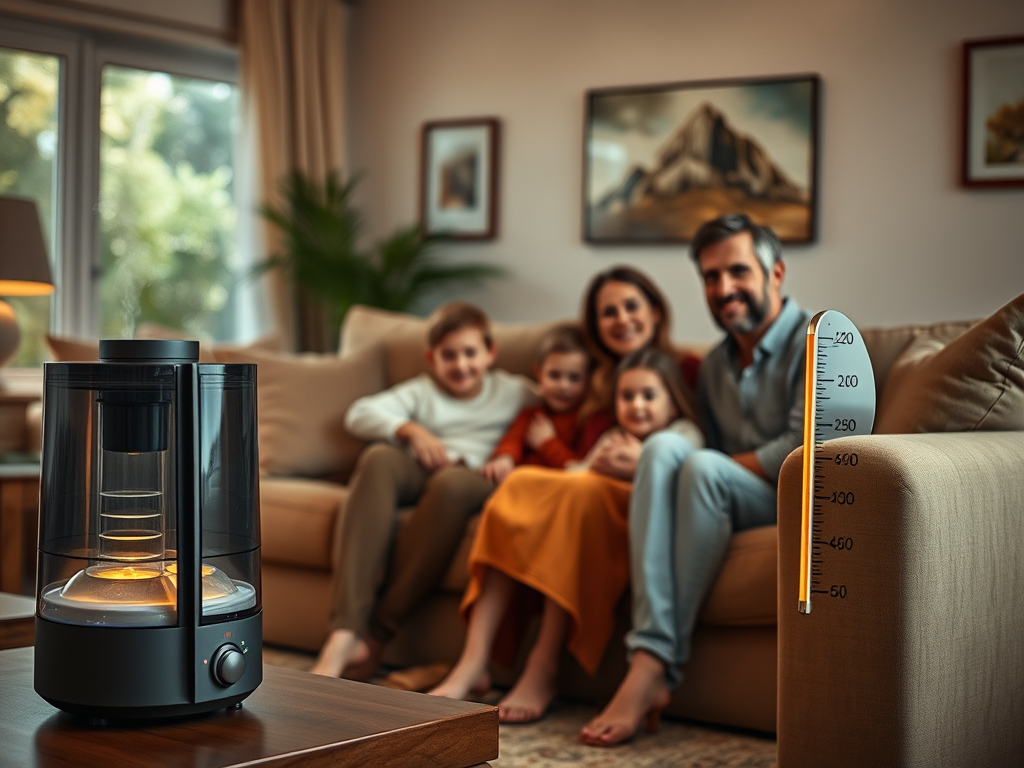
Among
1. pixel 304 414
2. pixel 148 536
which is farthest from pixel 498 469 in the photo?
pixel 148 536

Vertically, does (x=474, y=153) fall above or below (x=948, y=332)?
above

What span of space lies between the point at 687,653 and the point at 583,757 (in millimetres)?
298

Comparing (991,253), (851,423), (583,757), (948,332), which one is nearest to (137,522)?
(851,423)

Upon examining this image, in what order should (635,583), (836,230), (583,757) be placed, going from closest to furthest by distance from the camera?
1. (583,757)
2. (635,583)
3. (836,230)

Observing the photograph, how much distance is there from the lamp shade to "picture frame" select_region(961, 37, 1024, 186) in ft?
9.79

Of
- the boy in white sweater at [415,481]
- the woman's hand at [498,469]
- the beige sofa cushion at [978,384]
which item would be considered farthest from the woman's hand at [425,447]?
the beige sofa cushion at [978,384]

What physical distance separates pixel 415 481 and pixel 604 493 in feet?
1.91

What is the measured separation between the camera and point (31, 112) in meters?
4.55

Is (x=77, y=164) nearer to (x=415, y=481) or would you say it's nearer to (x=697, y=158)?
(x=697, y=158)

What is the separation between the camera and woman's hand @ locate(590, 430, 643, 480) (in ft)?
8.66

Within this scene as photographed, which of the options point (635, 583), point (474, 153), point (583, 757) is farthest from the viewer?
point (474, 153)

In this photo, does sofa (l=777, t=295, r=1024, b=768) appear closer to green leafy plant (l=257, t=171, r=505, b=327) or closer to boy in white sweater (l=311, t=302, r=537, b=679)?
boy in white sweater (l=311, t=302, r=537, b=679)

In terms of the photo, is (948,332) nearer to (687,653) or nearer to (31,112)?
(687,653)

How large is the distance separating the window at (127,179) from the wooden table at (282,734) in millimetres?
3578
